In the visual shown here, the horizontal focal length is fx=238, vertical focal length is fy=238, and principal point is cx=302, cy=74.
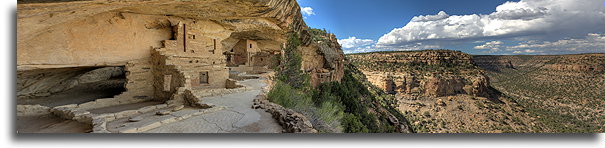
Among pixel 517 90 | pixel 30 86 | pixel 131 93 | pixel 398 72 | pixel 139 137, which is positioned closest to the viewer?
pixel 139 137

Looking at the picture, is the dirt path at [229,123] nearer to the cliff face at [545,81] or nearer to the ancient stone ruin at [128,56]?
the ancient stone ruin at [128,56]


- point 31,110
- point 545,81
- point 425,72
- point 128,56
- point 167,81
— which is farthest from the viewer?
point 425,72

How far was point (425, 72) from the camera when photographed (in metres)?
24.9

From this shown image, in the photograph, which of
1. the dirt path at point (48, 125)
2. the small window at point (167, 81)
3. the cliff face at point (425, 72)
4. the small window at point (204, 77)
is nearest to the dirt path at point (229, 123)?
the dirt path at point (48, 125)

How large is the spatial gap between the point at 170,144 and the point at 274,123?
4.75 feet

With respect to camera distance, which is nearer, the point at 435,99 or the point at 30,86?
the point at 30,86

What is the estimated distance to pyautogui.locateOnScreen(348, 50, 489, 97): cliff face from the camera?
21891 millimetres

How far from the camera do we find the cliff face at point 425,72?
71.8 ft

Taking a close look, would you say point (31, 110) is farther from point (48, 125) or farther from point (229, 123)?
point (229, 123)

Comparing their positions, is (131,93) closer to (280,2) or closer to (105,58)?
(105,58)

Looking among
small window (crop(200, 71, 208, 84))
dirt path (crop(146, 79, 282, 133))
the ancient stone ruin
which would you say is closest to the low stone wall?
the ancient stone ruin

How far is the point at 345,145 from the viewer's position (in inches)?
137

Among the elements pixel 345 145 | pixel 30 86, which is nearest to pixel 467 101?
pixel 345 145

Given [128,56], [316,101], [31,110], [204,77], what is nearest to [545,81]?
[316,101]
